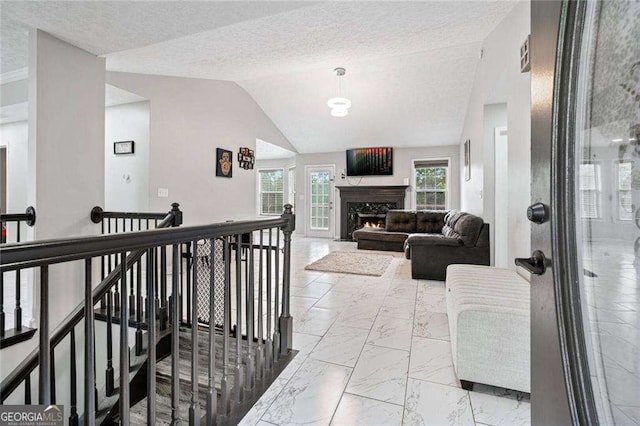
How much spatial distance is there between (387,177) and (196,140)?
4.80 metres

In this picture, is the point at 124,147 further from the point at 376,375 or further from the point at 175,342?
the point at 376,375

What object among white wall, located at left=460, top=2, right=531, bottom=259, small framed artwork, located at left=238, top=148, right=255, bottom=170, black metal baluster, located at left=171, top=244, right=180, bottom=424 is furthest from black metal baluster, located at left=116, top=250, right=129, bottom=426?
small framed artwork, located at left=238, top=148, right=255, bottom=170

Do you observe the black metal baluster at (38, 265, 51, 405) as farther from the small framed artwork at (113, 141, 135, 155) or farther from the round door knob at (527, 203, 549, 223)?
the small framed artwork at (113, 141, 135, 155)

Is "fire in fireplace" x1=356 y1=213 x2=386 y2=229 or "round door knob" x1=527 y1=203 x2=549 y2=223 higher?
"round door knob" x1=527 y1=203 x2=549 y2=223

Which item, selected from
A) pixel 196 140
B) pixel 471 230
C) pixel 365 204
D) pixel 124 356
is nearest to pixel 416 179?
pixel 365 204

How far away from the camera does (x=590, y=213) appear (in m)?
0.66

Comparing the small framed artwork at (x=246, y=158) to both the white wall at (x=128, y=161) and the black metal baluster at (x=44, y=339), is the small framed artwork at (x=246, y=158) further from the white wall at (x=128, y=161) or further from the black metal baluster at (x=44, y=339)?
the black metal baluster at (x=44, y=339)

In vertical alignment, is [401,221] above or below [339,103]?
below

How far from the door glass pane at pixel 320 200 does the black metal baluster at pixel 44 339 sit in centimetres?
766

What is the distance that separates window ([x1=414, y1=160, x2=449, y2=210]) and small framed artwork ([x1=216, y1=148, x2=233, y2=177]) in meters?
4.60

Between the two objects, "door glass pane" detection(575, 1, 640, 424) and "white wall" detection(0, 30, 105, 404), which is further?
"white wall" detection(0, 30, 105, 404)

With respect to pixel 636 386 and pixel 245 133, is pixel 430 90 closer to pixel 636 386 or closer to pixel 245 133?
pixel 245 133

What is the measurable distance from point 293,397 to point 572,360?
133 centimetres

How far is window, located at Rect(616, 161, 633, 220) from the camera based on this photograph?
587 mm
